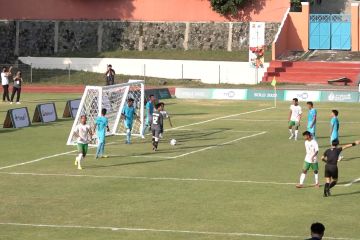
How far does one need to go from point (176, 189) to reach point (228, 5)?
5380cm

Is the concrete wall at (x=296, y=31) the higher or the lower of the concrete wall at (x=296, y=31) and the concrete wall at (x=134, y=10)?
the lower

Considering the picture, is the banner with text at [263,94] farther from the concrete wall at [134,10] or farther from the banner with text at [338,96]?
the concrete wall at [134,10]

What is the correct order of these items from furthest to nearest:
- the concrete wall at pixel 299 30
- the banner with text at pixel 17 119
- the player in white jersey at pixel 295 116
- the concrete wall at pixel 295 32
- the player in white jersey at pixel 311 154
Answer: the concrete wall at pixel 299 30 → the concrete wall at pixel 295 32 → the banner with text at pixel 17 119 → the player in white jersey at pixel 295 116 → the player in white jersey at pixel 311 154

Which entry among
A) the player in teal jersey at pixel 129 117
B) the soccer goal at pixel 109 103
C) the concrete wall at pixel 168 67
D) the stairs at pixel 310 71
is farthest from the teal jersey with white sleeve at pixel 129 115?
the concrete wall at pixel 168 67

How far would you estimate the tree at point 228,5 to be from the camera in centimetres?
8156

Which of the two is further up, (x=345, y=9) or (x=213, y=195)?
(x=345, y=9)

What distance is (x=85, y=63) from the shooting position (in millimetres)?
80812

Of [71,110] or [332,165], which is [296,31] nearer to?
[71,110]

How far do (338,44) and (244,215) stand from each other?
56.1 m

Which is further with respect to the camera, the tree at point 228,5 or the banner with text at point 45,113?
the tree at point 228,5

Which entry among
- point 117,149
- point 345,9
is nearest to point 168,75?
point 345,9

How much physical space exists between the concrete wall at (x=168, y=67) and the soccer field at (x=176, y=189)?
28077 millimetres

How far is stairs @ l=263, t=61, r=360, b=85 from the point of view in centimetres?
7256

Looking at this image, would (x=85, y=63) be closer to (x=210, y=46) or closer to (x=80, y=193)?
(x=210, y=46)
